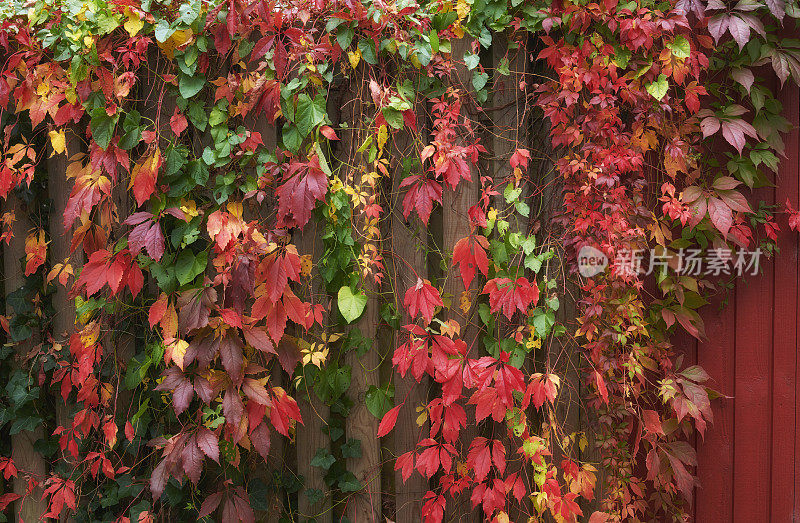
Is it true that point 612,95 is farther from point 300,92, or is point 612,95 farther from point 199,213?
point 199,213

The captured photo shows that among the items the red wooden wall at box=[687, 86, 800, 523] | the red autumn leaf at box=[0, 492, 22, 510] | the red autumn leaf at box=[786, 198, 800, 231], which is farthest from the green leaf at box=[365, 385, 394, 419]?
the red autumn leaf at box=[786, 198, 800, 231]

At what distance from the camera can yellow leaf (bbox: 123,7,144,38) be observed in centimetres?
180

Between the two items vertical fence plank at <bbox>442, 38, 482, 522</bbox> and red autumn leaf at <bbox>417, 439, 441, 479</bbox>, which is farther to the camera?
vertical fence plank at <bbox>442, 38, 482, 522</bbox>

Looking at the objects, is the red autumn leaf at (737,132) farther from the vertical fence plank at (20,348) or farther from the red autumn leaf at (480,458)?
the vertical fence plank at (20,348)

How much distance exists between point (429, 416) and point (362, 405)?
0.80 ft

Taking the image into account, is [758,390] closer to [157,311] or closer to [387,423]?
[387,423]

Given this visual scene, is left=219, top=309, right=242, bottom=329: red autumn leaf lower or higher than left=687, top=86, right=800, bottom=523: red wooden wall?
higher

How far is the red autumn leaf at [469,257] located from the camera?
193cm

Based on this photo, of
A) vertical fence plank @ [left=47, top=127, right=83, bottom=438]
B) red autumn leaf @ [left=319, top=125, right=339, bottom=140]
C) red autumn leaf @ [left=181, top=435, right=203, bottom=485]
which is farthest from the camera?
vertical fence plank @ [left=47, top=127, right=83, bottom=438]

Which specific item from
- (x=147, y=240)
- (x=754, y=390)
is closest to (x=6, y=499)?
(x=147, y=240)

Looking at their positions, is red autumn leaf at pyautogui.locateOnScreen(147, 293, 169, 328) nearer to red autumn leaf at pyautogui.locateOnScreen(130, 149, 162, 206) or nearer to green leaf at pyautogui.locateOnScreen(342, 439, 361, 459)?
red autumn leaf at pyautogui.locateOnScreen(130, 149, 162, 206)

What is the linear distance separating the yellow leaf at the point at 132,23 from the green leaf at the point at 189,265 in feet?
2.31

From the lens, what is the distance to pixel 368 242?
2.07 metres

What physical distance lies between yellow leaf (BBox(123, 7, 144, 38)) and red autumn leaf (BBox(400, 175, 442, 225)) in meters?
0.95
